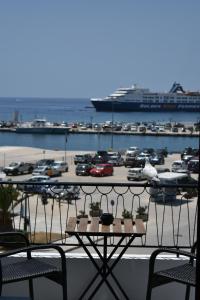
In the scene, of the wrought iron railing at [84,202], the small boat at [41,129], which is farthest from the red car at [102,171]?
the small boat at [41,129]

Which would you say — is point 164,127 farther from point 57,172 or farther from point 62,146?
Result: point 57,172

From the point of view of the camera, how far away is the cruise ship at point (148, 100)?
13088 cm

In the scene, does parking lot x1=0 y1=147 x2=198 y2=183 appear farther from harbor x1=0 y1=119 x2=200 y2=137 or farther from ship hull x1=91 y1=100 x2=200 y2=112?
ship hull x1=91 y1=100 x2=200 y2=112

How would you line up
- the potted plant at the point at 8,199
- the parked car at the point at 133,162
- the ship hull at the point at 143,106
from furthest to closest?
the ship hull at the point at 143,106 < the parked car at the point at 133,162 < the potted plant at the point at 8,199

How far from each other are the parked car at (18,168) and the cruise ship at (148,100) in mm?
84608

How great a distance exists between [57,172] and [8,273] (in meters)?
43.9

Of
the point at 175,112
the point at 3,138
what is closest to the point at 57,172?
the point at 3,138

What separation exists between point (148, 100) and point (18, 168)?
295 ft

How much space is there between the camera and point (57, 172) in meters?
46.6

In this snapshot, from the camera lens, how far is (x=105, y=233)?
321 centimetres

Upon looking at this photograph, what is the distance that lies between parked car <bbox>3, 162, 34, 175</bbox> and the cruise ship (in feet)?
278

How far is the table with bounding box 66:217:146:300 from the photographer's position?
127 inches

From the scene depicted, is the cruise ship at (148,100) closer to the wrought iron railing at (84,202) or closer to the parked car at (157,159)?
the parked car at (157,159)

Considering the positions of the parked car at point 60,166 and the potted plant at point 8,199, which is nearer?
the potted plant at point 8,199
